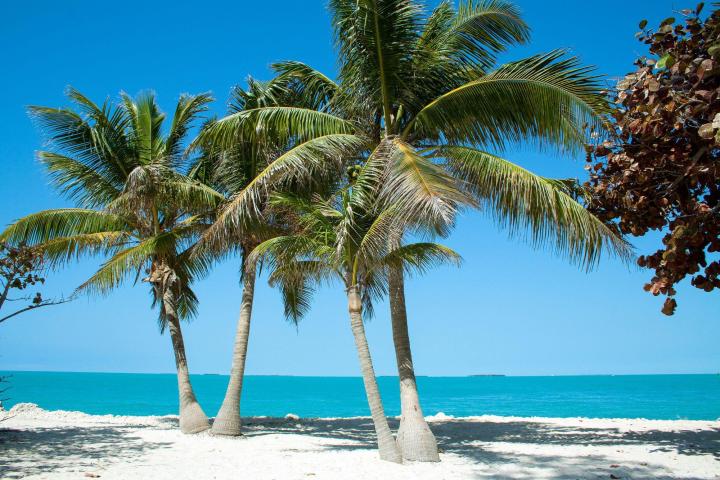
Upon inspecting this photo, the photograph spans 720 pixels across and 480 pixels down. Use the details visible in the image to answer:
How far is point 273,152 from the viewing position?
1288 centimetres

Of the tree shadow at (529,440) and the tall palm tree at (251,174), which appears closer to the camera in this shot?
the tree shadow at (529,440)

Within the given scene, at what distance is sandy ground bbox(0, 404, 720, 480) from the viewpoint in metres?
8.49

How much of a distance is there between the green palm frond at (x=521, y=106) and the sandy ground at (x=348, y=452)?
4.97 m

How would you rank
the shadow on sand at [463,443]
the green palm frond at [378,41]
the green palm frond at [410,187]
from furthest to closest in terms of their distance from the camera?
1. the green palm frond at [378,41]
2. the shadow on sand at [463,443]
3. the green palm frond at [410,187]

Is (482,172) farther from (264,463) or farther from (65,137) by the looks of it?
(65,137)

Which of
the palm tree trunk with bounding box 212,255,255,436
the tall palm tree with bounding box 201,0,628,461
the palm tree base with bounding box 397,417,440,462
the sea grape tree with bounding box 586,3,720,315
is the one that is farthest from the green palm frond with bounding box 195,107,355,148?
the sea grape tree with bounding box 586,3,720,315

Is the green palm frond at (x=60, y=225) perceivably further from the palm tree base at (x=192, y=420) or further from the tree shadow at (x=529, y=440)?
the tree shadow at (x=529, y=440)

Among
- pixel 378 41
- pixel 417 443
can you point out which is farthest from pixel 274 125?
pixel 417 443

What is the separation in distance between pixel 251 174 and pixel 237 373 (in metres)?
4.35

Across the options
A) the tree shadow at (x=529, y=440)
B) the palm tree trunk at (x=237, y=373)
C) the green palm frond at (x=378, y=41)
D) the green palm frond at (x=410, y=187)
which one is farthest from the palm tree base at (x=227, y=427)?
the green palm frond at (x=378, y=41)

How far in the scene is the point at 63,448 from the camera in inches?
416

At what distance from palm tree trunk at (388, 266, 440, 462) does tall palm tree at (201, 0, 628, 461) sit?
17 mm

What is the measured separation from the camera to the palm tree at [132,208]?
13.3 meters

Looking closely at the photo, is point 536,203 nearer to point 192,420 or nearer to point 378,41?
point 378,41
